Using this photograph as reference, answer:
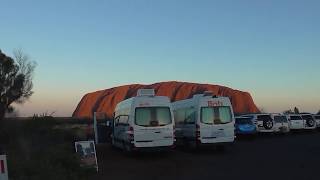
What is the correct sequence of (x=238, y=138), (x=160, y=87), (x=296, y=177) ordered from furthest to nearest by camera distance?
(x=160, y=87)
(x=238, y=138)
(x=296, y=177)

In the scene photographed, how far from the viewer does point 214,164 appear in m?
22.2

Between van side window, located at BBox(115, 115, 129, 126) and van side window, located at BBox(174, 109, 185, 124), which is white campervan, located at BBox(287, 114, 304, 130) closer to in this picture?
van side window, located at BBox(174, 109, 185, 124)

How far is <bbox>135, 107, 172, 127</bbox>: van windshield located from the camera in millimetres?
25328

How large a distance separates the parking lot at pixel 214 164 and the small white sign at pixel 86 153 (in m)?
0.56

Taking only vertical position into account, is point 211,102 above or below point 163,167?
above

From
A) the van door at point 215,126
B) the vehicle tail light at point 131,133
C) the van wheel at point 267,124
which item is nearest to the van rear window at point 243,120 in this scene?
the van wheel at point 267,124

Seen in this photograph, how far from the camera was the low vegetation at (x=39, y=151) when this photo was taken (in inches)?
622

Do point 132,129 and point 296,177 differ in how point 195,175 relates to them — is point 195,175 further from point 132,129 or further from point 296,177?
point 132,129

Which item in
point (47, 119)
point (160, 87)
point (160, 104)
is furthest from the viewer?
point (160, 87)

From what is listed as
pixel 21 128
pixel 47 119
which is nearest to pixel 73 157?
pixel 21 128

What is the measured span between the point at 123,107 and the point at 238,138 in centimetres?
1467

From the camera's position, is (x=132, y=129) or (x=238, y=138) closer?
(x=132, y=129)

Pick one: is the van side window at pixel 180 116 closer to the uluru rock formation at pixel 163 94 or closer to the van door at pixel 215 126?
the van door at pixel 215 126

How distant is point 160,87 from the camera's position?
105 meters
